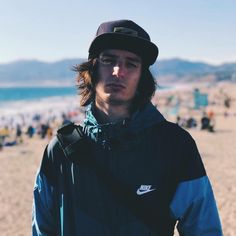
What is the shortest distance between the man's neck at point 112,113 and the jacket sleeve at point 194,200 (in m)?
0.31

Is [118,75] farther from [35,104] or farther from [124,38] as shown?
[35,104]

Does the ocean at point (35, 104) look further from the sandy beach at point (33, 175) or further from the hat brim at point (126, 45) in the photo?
the hat brim at point (126, 45)

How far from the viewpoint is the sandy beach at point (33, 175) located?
9440 millimetres

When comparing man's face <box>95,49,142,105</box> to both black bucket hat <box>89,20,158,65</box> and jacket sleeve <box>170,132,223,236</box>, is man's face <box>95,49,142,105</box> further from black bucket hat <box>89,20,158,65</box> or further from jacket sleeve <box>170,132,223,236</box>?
jacket sleeve <box>170,132,223,236</box>

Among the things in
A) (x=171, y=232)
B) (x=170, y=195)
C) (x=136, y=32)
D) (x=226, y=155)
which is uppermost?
(x=136, y=32)

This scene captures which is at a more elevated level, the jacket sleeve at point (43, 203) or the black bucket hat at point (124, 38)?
the black bucket hat at point (124, 38)

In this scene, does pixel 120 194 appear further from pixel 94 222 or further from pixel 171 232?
pixel 171 232

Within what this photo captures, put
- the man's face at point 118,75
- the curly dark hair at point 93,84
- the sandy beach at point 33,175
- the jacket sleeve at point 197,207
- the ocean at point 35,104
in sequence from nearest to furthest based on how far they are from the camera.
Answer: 1. the jacket sleeve at point 197,207
2. the man's face at point 118,75
3. the curly dark hair at point 93,84
4. the sandy beach at point 33,175
5. the ocean at point 35,104

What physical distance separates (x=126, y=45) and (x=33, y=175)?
46.2 feet

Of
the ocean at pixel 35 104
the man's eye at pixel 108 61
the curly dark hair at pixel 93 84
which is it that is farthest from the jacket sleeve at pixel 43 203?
the ocean at pixel 35 104

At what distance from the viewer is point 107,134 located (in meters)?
1.74

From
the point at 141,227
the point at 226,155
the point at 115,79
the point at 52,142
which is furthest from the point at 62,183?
the point at 226,155

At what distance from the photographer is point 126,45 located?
5.87 ft

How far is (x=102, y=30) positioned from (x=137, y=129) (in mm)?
474
